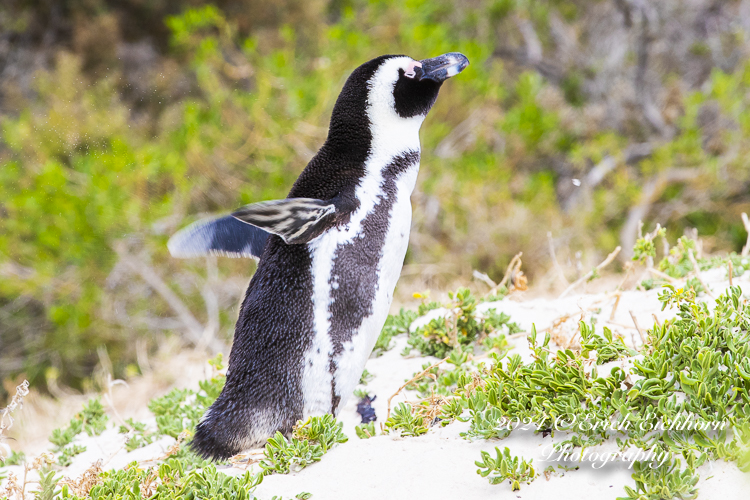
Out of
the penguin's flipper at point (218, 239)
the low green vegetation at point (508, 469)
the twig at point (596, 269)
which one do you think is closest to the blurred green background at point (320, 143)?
the twig at point (596, 269)

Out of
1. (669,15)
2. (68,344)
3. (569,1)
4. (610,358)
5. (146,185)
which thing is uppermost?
(569,1)

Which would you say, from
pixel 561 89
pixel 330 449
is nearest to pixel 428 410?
pixel 330 449

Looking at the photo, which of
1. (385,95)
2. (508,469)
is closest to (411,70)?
(385,95)

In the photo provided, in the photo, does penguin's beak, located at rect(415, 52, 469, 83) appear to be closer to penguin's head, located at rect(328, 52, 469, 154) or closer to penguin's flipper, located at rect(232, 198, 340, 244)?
penguin's head, located at rect(328, 52, 469, 154)

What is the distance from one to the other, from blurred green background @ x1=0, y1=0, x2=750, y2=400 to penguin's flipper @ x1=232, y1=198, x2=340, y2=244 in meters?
4.14

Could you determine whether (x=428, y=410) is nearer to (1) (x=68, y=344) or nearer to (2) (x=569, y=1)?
(1) (x=68, y=344)

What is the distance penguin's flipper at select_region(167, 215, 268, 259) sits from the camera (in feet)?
7.72

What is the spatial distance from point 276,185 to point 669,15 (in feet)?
22.5

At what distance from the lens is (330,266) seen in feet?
7.06

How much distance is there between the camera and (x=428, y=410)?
6.77 feet

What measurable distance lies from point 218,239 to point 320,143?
4.78 meters

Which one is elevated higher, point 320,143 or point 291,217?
point 320,143

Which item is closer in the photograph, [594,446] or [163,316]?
[594,446]

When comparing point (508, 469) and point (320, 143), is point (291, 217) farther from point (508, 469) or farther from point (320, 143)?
point (320, 143)
